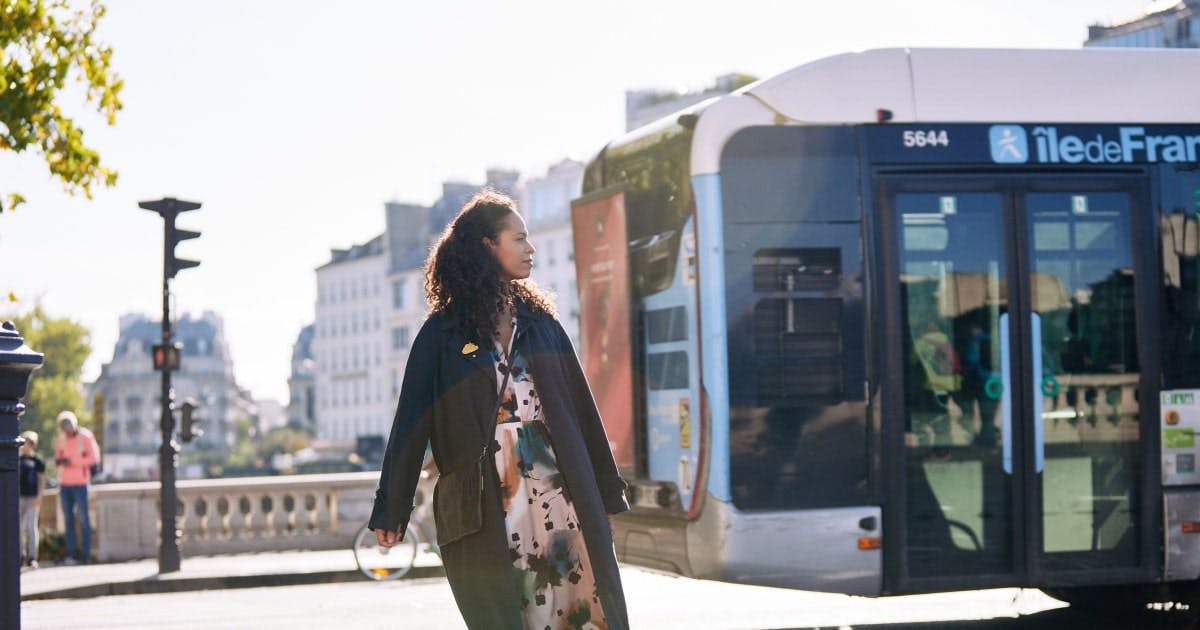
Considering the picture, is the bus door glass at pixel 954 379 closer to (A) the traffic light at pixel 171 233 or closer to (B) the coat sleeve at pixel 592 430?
(B) the coat sleeve at pixel 592 430

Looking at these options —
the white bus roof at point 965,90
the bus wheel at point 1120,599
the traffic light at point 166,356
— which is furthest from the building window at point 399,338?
the white bus roof at point 965,90

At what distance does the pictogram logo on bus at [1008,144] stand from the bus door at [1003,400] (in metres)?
0.11

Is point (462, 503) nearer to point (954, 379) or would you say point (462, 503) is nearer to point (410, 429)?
point (410, 429)

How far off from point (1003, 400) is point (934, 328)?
0.52 metres

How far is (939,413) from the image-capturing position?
9.36m

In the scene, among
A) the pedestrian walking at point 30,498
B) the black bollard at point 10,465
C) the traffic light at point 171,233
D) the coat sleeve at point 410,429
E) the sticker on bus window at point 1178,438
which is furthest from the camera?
the pedestrian walking at point 30,498

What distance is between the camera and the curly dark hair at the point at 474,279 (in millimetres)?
5742

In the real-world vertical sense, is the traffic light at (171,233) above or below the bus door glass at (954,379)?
above

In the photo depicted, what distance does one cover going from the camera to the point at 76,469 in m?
21.1

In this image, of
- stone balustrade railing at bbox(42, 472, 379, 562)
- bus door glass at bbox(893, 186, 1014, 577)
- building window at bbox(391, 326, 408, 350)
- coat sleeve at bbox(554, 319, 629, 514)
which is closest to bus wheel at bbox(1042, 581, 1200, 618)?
bus door glass at bbox(893, 186, 1014, 577)

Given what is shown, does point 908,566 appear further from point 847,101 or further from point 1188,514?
point 847,101

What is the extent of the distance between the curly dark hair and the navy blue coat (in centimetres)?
5

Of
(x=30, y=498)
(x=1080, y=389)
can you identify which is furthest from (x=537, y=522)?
(x=30, y=498)

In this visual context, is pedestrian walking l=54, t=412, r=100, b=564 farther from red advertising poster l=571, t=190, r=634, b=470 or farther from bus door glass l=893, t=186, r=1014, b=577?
bus door glass l=893, t=186, r=1014, b=577
